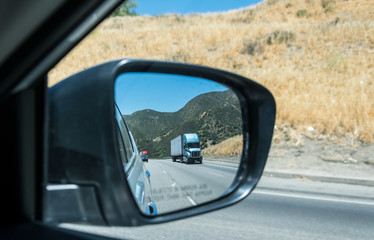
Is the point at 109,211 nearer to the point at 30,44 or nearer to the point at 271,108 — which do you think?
the point at 30,44

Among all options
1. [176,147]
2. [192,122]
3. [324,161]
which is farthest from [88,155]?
[324,161]

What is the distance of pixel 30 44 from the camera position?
4.29 ft

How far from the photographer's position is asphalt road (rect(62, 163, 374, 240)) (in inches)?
167

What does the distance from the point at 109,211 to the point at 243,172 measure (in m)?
1.11

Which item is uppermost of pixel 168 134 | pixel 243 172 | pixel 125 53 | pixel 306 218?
pixel 125 53

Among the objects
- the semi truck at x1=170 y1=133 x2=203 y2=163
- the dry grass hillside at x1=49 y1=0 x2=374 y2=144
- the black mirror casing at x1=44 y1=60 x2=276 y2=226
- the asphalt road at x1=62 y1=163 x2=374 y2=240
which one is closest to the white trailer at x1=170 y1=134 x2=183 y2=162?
the semi truck at x1=170 y1=133 x2=203 y2=163

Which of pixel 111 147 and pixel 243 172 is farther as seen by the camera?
pixel 243 172

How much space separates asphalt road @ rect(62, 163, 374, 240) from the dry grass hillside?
8.59 metres

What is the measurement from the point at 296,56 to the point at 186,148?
2800cm

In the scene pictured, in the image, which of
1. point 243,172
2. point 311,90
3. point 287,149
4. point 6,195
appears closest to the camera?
point 6,195

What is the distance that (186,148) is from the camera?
1.71 meters

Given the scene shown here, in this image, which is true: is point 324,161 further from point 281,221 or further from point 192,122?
point 192,122

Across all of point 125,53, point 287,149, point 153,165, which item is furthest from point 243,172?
point 125,53

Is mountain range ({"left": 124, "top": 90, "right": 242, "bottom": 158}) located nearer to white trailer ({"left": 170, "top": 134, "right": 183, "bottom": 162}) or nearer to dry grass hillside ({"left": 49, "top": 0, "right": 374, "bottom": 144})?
white trailer ({"left": 170, "top": 134, "right": 183, "bottom": 162})
